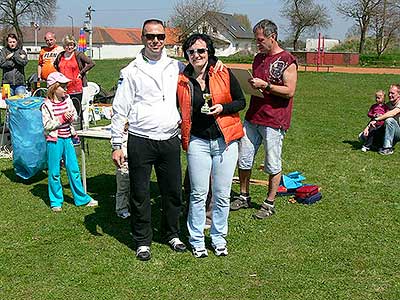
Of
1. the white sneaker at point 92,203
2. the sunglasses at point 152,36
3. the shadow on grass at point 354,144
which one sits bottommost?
the white sneaker at point 92,203

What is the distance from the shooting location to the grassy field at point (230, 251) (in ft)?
12.6

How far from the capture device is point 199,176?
4.16 m

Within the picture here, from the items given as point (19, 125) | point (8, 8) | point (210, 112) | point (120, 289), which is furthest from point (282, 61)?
point (8, 8)

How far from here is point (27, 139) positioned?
6430mm

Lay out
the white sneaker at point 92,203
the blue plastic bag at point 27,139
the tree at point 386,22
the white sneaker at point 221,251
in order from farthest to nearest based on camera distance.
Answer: the tree at point 386,22
the blue plastic bag at point 27,139
the white sneaker at point 92,203
the white sneaker at point 221,251

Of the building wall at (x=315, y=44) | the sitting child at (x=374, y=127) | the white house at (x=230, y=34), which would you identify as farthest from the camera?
the white house at (x=230, y=34)

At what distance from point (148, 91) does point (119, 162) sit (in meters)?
0.60

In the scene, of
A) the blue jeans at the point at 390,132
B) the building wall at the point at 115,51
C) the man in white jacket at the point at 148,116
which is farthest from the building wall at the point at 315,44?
the man in white jacket at the point at 148,116

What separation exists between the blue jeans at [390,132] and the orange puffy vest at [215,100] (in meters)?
4.76

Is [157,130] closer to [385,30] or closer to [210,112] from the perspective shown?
[210,112]

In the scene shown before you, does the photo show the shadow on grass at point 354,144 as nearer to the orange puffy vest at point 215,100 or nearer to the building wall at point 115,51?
the orange puffy vest at point 215,100

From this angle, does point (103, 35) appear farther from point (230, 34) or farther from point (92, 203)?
point (92, 203)

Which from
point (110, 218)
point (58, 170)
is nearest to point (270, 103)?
point (110, 218)

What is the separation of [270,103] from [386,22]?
147ft
